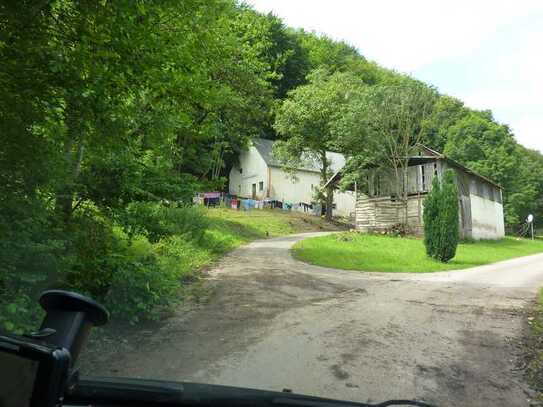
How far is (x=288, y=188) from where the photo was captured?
44.6m

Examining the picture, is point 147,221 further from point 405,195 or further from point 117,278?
point 405,195

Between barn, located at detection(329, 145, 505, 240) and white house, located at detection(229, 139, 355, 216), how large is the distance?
9.23 m

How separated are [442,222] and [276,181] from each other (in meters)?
27.2

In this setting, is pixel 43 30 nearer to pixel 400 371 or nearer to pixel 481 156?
pixel 400 371

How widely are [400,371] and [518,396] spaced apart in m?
1.27

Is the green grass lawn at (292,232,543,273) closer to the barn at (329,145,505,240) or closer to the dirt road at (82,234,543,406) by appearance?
the dirt road at (82,234,543,406)

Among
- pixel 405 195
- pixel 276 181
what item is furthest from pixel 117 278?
pixel 276 181

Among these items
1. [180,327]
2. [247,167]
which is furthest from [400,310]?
[247,167]

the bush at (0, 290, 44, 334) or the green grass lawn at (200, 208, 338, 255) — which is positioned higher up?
the green grass lawn at (200, 208, 338, 255)

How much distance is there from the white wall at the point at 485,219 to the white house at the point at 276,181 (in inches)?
449

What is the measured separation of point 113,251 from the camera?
7.68m

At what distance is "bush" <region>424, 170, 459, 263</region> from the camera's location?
59.9 feet

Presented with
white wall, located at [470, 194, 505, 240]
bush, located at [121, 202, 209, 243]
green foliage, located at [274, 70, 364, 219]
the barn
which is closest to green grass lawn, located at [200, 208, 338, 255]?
the barn

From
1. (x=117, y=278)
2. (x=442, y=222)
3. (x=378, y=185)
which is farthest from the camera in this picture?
(x=378, y=185)
